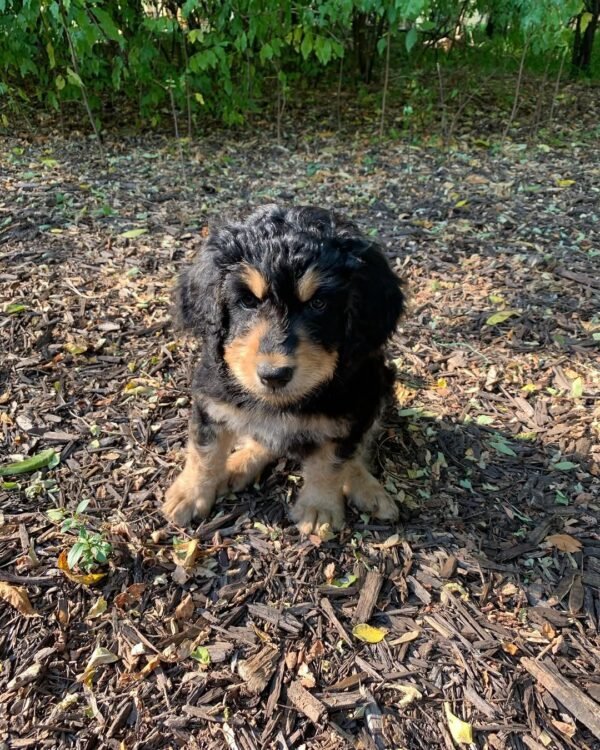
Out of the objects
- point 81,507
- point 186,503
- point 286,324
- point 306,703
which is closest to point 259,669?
point 306,703

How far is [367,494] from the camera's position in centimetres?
338

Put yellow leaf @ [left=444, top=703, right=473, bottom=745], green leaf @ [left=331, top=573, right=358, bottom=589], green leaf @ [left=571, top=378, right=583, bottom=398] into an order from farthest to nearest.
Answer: green leaf @ [left=571, top=378, right=583, bottom=398] → green leaf @ [left=331, top=573, right=358, bottom=589] → yellow leaf @ [left=444, top=703, right=473, bottom=745]

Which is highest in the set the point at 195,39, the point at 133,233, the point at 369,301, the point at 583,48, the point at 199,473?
the point at 195,39

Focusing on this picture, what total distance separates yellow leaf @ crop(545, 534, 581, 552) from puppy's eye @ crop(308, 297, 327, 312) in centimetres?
180

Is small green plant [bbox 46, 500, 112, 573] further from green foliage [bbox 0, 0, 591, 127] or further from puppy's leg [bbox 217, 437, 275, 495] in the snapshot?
green foliage [bbox 0, 0, 591, 127]

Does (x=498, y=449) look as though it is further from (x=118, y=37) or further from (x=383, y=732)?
(x=118, y=37)

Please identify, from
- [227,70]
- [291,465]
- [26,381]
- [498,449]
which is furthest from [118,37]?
[498,449]

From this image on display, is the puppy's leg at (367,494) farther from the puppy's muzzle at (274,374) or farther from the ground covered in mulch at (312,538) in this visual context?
the puppy's muzzle at (274,374)

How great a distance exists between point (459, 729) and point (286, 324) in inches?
71.0

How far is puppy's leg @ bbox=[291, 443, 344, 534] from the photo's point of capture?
3.20 meters

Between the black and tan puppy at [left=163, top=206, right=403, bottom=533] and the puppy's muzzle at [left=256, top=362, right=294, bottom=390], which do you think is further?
the black and tan puppy at [left=163, top=206, right=403, bottom=533]

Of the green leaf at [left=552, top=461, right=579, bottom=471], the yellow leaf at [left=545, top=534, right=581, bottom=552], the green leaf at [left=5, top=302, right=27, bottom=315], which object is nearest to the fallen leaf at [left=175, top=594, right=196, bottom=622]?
the yellow leaf at [left=545, top=534, right=581, bottom=552]

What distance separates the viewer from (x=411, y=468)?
3.70 meters

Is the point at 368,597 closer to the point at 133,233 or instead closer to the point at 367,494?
the point at 367,494
